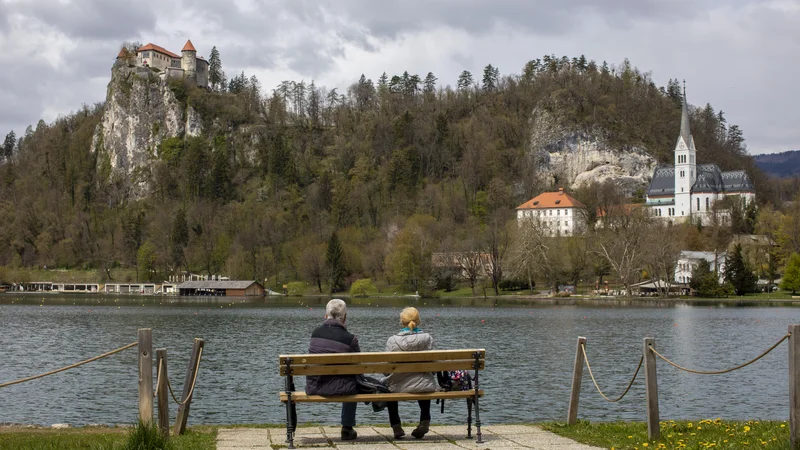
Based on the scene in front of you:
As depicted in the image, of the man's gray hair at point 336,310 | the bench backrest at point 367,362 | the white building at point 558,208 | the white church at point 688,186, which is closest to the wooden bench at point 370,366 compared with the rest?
the bench backrest at point 367,362

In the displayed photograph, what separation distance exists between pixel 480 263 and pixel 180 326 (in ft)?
193

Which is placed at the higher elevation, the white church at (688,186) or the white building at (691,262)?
the white church at (688,186)

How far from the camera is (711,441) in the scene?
12773 millimetres

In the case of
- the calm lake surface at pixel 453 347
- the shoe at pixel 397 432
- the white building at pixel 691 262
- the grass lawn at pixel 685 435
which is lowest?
the calm lake surface at pixel 453 347

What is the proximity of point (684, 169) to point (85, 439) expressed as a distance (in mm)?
160867

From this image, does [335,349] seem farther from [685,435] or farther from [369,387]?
[685,435]

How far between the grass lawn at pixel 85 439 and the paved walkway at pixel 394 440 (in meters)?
0.29

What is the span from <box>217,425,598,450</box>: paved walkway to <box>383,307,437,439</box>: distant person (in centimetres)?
25

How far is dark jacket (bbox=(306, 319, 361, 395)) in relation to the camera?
12539 millimetres

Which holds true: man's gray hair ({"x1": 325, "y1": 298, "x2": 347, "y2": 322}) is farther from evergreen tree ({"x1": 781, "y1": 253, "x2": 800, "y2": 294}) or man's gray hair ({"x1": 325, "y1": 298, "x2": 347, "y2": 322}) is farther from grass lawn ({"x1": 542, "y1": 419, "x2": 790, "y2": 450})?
evergreen tree ({"x1": 781, "y1": 253, "x2": 800, "y2": 294})

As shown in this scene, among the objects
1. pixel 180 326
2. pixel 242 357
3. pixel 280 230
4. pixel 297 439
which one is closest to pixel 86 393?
pixel 242 357

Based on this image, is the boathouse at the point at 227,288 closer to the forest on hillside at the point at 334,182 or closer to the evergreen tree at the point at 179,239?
the forest on hillside at the point at 334,182

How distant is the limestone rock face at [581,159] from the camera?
17200 cm

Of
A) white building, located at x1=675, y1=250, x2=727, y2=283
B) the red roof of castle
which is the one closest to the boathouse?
the red roof of castle
